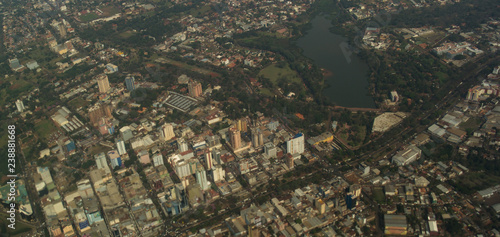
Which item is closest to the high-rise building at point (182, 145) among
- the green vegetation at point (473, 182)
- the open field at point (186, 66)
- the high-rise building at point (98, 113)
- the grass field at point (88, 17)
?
the high-rise building at point (98, 113)

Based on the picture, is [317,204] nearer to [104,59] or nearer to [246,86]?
[246,86]

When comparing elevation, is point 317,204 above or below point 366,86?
above

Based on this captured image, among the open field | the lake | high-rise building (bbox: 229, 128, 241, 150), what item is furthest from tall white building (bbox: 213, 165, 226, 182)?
the open field

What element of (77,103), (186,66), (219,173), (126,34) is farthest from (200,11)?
(219,173)

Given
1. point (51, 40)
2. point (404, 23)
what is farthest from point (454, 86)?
point (51, 40)

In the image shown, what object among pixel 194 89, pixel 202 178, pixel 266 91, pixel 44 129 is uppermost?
pixel 202 178

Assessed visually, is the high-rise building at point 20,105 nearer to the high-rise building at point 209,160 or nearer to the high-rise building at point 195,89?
the high-rise building at point 195,89

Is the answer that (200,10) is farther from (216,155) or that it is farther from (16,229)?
(16,229)
